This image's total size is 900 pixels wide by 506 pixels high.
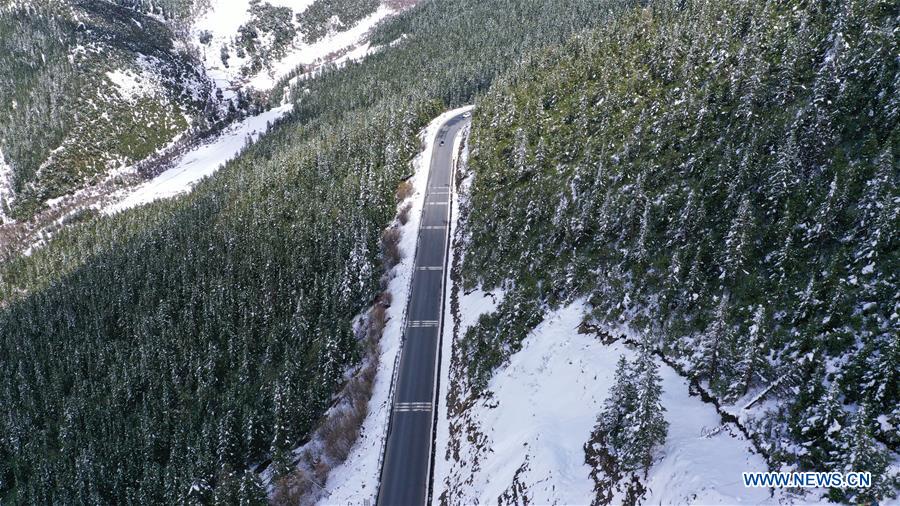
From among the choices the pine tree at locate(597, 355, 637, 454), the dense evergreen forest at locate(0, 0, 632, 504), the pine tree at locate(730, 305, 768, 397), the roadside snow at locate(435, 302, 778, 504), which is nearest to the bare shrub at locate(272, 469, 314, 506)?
the dense evergreen forest at locate(0, 0, 632, 504)

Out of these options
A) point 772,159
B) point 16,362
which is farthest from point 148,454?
point 772,159

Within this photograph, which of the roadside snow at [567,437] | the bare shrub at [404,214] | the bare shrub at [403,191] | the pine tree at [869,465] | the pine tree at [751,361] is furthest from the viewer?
the bare shrub at [403,191]

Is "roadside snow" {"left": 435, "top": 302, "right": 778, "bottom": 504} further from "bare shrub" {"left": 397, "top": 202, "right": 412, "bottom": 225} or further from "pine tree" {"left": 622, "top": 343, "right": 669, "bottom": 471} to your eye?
"bare shrub" {"left": 397, "top": 202, "right": 412, "bottom": 225}

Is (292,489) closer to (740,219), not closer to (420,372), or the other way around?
(420,372)

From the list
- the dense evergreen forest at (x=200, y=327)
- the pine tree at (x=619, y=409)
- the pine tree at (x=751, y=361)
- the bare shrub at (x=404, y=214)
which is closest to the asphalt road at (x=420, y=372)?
the bare shrub at (x=404, y=214)

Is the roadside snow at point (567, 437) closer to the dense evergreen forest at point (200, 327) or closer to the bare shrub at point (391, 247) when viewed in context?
the dense evergreen forest at point (200, 327)

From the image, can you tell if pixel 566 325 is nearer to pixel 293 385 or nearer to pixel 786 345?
pixel 786 345
